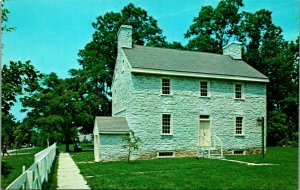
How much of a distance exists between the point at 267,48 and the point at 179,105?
1637 centimetres

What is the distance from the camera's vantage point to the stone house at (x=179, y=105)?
714 inches

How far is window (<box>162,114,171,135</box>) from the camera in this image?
61.8ft

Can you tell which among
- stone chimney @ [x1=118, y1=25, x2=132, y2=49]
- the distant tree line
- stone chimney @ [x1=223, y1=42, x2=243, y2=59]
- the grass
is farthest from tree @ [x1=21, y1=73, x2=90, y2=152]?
stone chimney @ [x1=223, y1=42, x2=243, y2=59]

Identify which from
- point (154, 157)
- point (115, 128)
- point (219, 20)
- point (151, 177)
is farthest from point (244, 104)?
point (219, 20)

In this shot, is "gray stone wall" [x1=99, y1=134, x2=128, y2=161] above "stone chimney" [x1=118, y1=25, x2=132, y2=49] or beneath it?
beneath

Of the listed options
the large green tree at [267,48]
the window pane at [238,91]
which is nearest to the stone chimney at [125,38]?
the window pane at [238,91]

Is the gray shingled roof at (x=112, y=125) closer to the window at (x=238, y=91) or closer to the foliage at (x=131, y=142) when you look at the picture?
the foliage at (x=131, y=142)

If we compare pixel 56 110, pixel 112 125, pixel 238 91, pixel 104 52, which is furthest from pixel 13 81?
pixel 104 52

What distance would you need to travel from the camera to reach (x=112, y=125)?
1800 centimetres

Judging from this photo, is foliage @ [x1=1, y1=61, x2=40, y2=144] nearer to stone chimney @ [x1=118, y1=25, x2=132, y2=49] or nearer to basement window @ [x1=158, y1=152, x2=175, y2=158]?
basement window @ [x1=158, y1=152, x2=175, y2=158]

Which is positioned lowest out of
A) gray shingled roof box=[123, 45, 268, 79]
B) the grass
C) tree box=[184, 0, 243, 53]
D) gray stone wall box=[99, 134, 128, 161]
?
the grass

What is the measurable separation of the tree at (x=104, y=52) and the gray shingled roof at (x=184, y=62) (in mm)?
10041

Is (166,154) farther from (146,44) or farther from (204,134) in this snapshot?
(146,44)

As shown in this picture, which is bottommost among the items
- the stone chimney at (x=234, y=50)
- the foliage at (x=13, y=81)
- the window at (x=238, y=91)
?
the foliage at (x=13, y=81)
